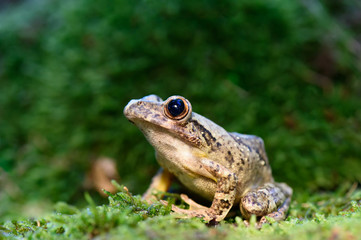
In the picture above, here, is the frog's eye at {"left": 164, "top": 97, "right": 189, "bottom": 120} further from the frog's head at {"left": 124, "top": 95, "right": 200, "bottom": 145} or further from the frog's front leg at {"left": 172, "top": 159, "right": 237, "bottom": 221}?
the frog's front leg at {"left": 172, "top": 159, "right": 237, "bottom": 221}


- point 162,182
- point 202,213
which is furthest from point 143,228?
point 162,182

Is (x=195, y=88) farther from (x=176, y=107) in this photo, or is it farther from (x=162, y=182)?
(x=176, y=107)

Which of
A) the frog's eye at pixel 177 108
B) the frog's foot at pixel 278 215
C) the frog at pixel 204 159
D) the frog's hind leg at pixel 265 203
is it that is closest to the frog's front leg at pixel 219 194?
the frog at pixel 204 159

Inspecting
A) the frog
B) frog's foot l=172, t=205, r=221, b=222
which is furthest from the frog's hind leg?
frog's foot l=172, t=205, r=221, b=222

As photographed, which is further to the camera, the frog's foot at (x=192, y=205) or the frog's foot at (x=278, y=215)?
the frog's foot at (x=192, y=205)

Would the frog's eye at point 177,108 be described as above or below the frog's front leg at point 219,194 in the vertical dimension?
above

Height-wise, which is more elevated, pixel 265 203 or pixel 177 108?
pixel 177 108

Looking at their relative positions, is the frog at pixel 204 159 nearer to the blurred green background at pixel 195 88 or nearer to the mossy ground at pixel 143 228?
the mossy ground at pixel 143 228
